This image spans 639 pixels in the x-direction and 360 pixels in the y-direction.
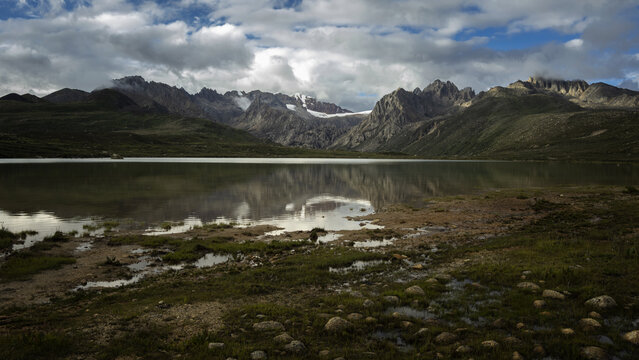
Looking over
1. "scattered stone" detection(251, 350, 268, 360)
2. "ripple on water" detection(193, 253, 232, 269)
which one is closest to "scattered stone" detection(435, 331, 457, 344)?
"scattered stone" detection(251, 350, 268, 360)

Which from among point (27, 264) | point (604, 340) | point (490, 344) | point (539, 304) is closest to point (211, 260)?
point (27, 264)

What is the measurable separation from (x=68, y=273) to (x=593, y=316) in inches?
1074

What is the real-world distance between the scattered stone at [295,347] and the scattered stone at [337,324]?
1.55 metres

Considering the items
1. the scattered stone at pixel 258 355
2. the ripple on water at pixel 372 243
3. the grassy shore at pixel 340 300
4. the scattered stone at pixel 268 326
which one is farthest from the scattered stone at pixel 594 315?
the ripple on water at pixel 372 243

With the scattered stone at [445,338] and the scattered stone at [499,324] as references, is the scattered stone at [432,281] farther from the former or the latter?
the scattered stone at [445,338]

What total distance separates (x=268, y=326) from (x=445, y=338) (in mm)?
6454

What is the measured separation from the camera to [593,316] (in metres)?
13.5

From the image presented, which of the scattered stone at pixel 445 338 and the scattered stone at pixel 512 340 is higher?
the scattered stone at pixel 512 340

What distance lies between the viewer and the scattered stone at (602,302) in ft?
46.9

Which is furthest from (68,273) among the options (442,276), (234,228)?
(442,276)

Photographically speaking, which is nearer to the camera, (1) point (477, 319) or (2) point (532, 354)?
(2) point (532, 354)

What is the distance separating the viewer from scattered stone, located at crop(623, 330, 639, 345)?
11609mm

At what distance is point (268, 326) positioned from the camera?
13.4 m

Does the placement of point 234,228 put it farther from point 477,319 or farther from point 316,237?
point 477,319
